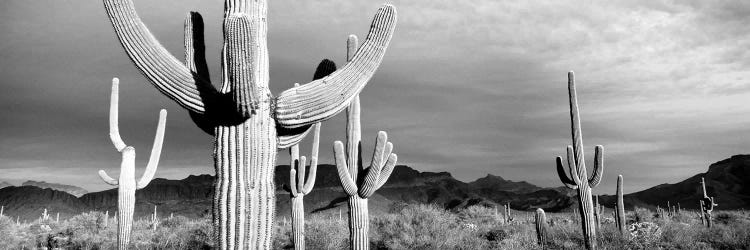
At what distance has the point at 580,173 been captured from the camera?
1495 centimetres

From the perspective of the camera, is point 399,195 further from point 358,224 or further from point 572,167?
point 358,224

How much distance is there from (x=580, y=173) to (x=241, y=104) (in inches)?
465

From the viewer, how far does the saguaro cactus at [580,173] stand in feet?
47.7

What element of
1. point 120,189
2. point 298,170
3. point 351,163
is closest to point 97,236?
point 120,189

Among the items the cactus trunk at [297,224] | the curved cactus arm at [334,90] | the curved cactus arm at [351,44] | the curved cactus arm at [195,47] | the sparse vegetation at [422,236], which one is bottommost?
the sparse vegetation at [422,236]

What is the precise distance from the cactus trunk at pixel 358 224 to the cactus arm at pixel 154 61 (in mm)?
5633

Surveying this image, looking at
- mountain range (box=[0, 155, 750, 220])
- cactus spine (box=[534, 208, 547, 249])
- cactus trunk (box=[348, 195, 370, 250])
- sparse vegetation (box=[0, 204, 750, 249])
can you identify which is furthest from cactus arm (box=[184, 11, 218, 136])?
mountain range (box=[0, 155, 750, 220])

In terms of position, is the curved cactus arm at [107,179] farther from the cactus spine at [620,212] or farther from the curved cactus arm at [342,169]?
the cactus spine at [620,212]

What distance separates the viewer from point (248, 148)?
5.65 metres

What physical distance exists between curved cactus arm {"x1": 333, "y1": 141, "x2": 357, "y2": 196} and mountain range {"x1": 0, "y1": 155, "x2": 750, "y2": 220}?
49.8m

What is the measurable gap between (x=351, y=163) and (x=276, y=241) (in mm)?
12054

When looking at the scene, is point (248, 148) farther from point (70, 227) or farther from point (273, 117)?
point (70, 227)

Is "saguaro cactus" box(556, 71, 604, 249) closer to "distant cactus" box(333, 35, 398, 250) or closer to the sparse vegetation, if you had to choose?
the sparse vegetation

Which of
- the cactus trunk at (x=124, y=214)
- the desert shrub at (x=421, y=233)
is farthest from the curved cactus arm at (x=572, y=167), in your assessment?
the cactus trunk at (x=124, y=214)
